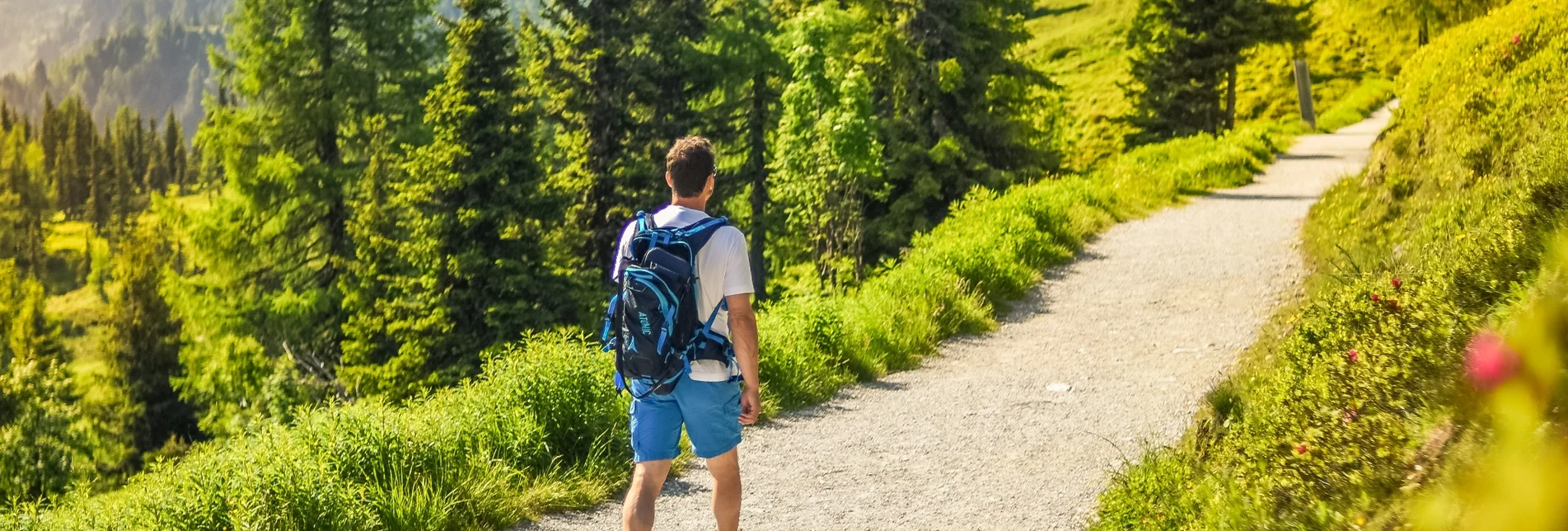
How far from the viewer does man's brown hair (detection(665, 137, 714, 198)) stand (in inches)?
153

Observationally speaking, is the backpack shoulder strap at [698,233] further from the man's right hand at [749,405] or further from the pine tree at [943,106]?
the pine tree at [943,106]

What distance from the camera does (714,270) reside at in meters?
3.87

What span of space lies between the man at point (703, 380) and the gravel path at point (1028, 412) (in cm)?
153

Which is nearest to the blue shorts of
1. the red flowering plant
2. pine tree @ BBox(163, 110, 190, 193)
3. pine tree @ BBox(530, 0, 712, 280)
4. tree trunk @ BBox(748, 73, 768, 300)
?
the red flowering plant

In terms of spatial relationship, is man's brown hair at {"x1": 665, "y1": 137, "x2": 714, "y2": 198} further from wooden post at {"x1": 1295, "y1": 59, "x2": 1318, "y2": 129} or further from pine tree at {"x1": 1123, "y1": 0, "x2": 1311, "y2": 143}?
pine tree at {"x1": 1123, "y1": 0, "x2": 1311, "y2": 143}

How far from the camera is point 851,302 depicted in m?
10.4

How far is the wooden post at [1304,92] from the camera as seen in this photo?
28547 mm

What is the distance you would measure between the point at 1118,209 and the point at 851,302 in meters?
7.08

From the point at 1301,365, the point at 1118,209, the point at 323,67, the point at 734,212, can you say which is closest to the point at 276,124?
the point at 323,67

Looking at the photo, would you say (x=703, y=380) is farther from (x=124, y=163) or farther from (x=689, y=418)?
(x=124, y=163)

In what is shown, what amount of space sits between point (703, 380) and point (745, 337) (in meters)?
0.23

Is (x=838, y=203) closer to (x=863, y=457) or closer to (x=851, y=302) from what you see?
(x=851, y=302)

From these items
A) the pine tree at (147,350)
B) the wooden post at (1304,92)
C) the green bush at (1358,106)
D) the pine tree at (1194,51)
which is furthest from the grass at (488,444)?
the pine tree at (147,350)

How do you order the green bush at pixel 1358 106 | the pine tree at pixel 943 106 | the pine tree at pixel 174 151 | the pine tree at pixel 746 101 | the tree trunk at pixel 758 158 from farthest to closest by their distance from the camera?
the pine tree at pixel 174 151
the tree trunk at pixel 758 158
the green bush at pixel 1358 106
the pine tree at pixel 746 101
the pine tree at pixel 943 106
